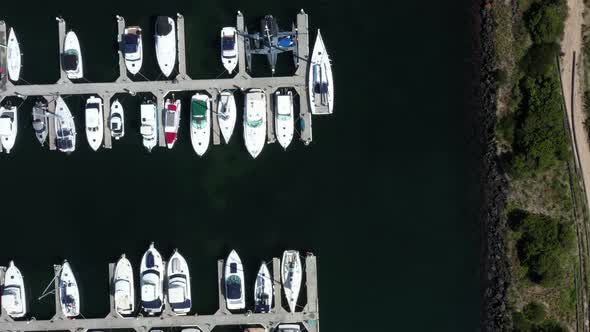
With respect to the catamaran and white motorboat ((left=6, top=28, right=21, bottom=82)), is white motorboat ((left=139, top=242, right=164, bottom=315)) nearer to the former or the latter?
the catamaran

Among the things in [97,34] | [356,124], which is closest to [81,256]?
[97,34]

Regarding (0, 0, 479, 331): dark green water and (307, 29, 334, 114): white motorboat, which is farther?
(0, 0, 479, 331): dark green water

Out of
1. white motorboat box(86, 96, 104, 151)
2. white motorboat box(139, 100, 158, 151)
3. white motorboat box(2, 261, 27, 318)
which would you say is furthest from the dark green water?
white motorboat box(139, 100, 158, 151)

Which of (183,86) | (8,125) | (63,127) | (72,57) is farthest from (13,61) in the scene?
(183,86)

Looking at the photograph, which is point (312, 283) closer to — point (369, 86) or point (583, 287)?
point (369, 86)

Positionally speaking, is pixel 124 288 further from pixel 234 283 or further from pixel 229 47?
pixel 229 47

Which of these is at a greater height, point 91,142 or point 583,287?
point 91,142
